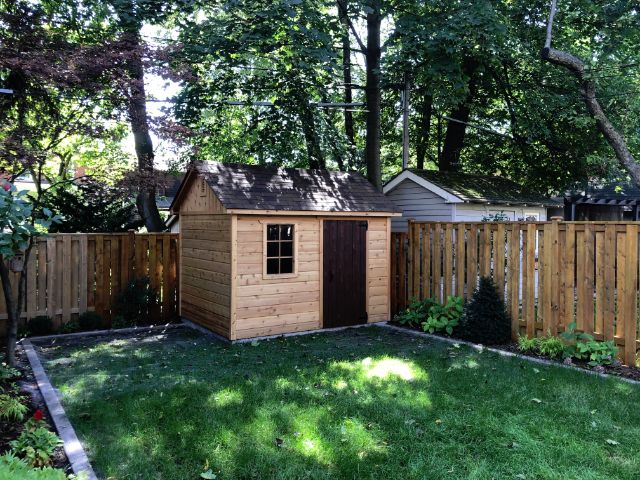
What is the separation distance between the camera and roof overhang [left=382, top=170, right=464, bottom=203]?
35.6ft

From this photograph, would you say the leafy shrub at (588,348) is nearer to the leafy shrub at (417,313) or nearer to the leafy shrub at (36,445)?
the leafy shrub at (417,313)

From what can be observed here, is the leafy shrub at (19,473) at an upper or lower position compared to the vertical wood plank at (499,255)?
lower

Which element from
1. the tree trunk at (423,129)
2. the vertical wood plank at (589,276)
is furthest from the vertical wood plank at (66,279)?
the tree trunk at (423,129)

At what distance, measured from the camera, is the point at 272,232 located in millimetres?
8109

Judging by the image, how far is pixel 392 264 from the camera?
995cm

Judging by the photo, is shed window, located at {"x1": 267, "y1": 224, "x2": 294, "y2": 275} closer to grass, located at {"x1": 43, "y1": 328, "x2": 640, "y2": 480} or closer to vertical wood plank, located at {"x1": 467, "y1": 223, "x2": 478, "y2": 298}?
grass, located at {"x1": 43, "y1": 328, "x2": 640, "y2": 480}

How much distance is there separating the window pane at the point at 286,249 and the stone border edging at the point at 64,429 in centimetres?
382

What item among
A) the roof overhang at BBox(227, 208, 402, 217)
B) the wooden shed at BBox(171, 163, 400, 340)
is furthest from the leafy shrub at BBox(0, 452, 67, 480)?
the roof overhang at BBox(227, 208, 402, 217)

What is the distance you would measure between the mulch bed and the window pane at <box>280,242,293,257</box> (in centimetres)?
394

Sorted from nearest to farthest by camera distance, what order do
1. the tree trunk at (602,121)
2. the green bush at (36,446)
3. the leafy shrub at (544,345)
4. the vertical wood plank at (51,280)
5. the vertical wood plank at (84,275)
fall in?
the green bush at (36,446)
the leafy shrub at (544,345)
the vertical wood plank at (51,280)
the vertical wood plank at (84,275)
the tree trunk at (602,121)

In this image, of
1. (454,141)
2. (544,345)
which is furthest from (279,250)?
(454,141)

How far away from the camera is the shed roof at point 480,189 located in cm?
1112

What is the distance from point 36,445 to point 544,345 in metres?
6.07

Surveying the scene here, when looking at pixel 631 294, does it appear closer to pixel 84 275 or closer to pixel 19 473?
pixel 19 473
